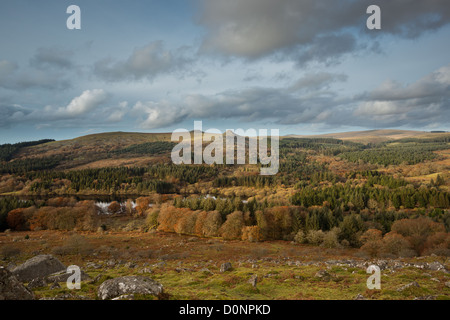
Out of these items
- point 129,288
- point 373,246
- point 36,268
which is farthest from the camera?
point 373,246

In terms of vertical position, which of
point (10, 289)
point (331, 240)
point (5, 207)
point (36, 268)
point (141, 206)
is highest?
point (10, 289)

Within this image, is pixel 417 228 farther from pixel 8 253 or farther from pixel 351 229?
pixel 8 253

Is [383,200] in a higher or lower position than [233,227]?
higher

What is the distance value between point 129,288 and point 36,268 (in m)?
16.7

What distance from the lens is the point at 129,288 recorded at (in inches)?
425

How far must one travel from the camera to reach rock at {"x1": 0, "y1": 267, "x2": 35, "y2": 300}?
8969 mm

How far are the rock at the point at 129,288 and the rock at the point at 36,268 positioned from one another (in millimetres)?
14353

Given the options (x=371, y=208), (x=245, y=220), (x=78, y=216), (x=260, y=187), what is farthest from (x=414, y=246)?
(x=260, y=187)

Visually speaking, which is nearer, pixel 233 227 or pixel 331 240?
pixel 331 240

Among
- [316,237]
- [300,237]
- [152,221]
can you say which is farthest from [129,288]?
[152,221]

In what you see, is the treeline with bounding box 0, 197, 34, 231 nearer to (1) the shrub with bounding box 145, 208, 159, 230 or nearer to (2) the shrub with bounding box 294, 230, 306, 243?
(1) the shrub with bounding box 145, 208, 159, 230
